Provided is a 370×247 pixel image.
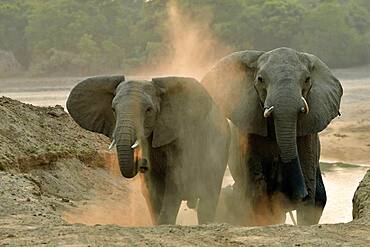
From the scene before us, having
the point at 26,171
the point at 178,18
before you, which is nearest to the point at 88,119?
the point at 26,171

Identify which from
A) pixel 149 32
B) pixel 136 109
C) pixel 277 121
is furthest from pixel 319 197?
pixel 149 32

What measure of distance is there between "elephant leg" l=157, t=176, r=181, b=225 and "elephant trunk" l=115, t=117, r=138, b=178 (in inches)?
37.1

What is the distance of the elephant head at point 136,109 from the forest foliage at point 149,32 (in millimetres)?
33597

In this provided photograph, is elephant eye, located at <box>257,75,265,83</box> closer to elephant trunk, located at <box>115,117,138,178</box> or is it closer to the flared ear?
the flared ear

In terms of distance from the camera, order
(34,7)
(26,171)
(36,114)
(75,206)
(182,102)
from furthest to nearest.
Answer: (34,7) < (36,114) < (26,171) < (75,206) < (182,102)

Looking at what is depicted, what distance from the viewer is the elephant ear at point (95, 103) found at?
779cm

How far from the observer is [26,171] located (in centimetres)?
982

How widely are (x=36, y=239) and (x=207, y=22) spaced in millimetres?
38743

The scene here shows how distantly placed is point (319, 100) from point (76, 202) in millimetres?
3530

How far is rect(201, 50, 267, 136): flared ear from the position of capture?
812 cm

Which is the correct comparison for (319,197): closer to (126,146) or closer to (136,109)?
(136,109)

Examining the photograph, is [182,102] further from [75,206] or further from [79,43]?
[79,43]

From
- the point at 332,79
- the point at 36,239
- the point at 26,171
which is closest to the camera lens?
the point at 36,239

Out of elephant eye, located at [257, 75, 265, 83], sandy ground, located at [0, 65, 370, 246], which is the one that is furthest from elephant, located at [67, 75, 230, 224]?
sandy ground, located at [0, 65, 370, 246]
